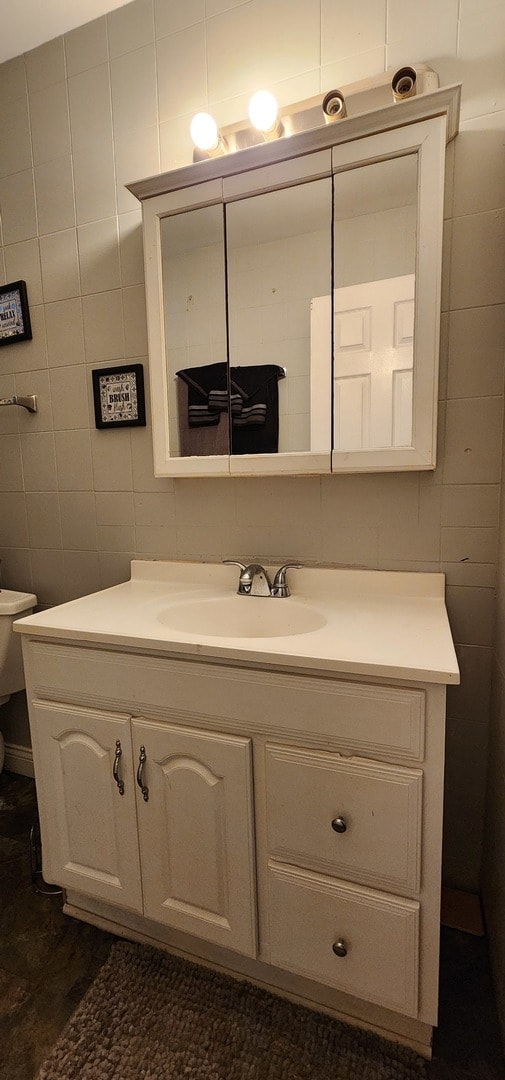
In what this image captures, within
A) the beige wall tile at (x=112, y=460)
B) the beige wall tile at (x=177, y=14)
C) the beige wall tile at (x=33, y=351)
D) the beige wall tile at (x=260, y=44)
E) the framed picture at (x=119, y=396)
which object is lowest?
the beige wall tile at (x=112, y=460)

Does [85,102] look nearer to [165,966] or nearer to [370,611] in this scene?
[370,611]

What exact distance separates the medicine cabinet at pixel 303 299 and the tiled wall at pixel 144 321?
0.28 ft

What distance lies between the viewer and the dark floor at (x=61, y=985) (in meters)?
0.87

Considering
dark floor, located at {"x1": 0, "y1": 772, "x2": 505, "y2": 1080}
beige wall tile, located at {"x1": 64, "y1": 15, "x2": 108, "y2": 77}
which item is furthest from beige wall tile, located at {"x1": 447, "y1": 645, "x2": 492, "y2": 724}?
beige wall tile, located at {"x1": 64, "y1": 15, "x2": 108, "y2": 77}

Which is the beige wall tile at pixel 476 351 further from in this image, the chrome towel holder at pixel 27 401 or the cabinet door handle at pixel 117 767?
the chrome towel holder at pixel 27 401

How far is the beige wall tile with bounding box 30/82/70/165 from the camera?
1381mm

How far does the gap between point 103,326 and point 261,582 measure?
89 centimetres

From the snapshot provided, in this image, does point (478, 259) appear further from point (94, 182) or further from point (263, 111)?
point (94, 182)

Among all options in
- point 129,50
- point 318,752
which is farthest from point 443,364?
point 129,50

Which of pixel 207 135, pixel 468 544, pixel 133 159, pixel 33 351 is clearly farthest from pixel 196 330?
pixel 468 544

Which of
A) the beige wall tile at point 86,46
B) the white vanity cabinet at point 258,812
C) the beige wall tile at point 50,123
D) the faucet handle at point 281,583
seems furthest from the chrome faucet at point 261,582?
the beige wall tile at point 86,46

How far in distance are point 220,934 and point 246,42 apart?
6.48 feet

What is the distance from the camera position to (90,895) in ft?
3.57

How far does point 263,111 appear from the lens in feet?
3.47
